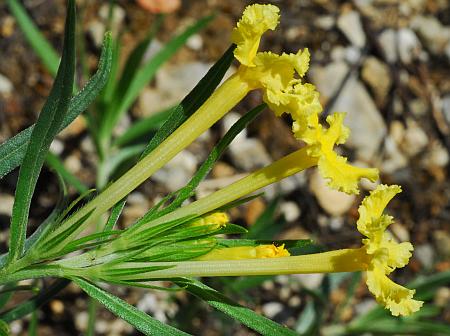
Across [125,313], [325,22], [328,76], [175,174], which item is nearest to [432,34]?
[325,22]

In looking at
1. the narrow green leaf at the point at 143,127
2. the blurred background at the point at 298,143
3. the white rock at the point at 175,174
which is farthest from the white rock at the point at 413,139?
the narrow green leaf at the point at 143,127

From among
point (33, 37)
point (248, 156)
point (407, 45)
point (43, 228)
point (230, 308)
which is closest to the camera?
point (230, 308)

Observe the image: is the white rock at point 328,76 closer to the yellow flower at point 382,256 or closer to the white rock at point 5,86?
the white rock at point 5,86

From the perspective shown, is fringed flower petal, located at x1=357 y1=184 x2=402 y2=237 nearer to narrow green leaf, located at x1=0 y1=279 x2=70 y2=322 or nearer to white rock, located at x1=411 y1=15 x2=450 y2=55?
narrow green leaf, located at x1=0 y1=279 x2=70 y2=322

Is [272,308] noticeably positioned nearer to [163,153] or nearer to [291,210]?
[291,210]

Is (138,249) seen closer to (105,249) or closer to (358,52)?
(105,249)
